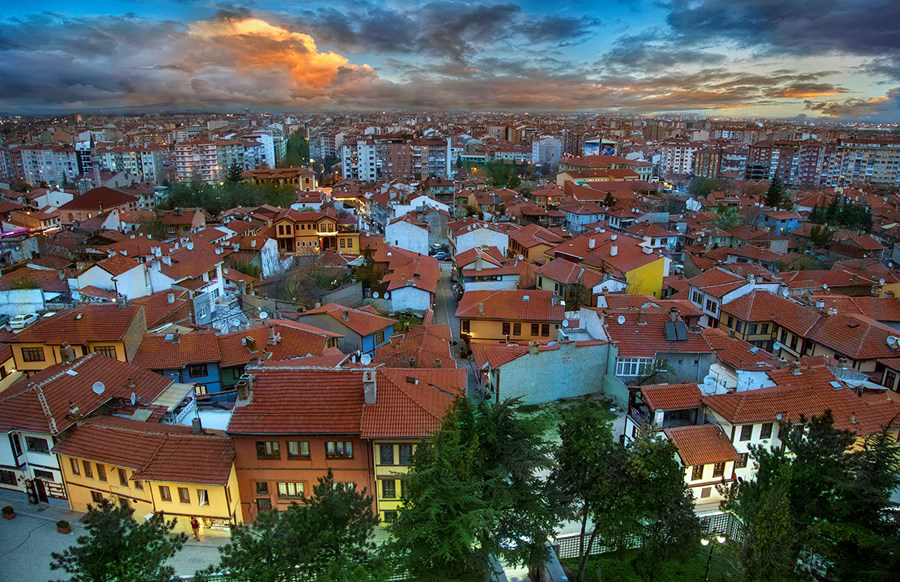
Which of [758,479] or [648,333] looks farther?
[648,333]

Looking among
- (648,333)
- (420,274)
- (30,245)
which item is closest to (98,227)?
(30,245)

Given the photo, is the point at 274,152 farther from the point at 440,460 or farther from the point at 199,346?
the point at 440,460

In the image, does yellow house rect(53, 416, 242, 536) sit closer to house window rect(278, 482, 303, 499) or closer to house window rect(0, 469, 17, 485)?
house window rect(278, 482, 303, 499)

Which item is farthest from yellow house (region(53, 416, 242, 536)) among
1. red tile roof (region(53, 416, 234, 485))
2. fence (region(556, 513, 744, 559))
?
fence (region(556, 513, 744, 559))

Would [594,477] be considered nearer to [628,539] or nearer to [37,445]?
[628,539]

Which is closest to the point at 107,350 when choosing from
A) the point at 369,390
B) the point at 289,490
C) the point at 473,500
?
the point at 289,490

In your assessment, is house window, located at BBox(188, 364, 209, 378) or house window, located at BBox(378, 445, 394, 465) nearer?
house window, located at BBox(378, 445, 394, 465)
